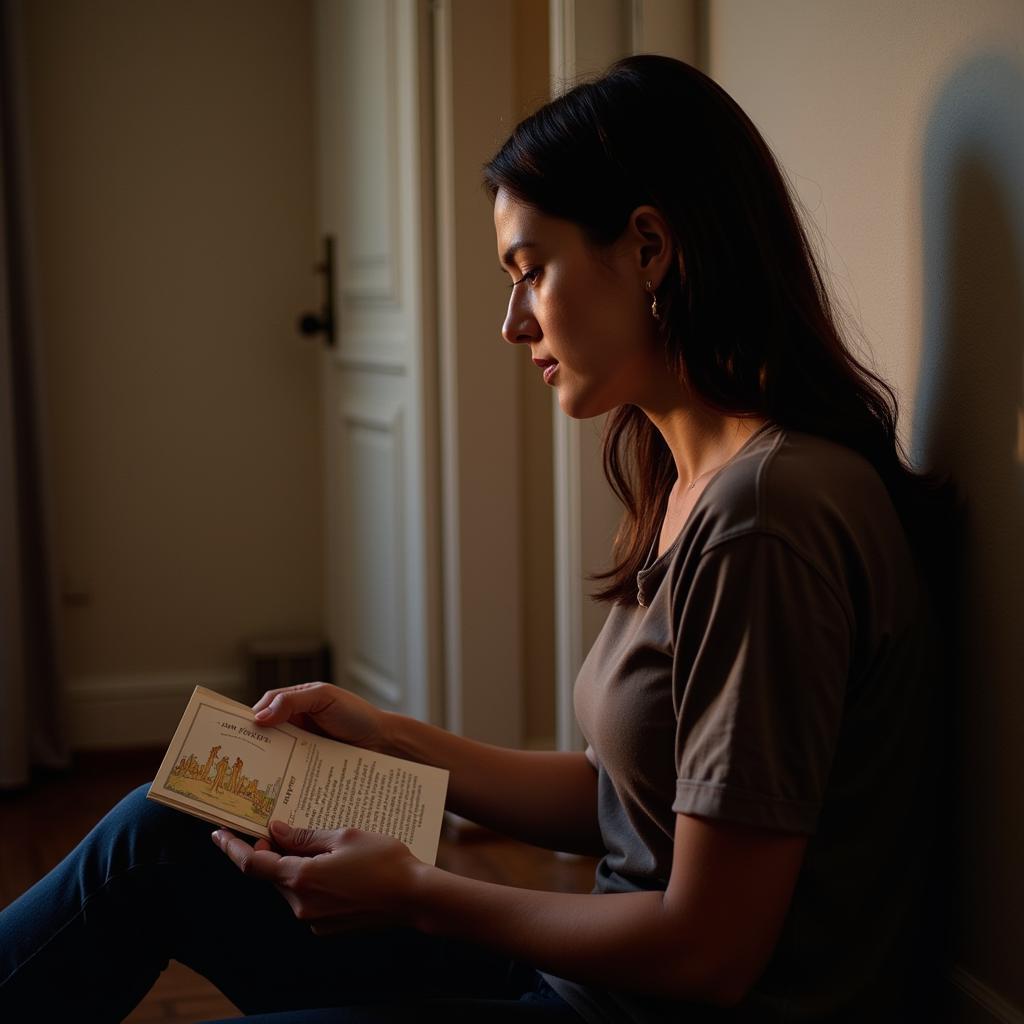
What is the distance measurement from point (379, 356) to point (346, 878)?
2.03 m

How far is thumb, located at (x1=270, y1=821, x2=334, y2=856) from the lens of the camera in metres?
1.11

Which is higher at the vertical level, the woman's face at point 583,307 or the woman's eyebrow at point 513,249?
the woman's eyebrow at point 513,249

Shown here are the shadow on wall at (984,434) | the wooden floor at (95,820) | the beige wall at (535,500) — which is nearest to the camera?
the shadow on wall at (984,434)

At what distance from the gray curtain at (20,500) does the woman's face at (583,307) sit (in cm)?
210

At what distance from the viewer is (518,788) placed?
1.35 m

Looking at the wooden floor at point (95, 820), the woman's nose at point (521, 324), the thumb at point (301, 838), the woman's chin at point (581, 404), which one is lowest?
the wooden floor at point (95, 820)

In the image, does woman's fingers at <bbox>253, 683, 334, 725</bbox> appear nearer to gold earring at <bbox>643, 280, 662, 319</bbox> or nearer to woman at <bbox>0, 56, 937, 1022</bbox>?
woman at <bbox>0, 56, 937, 1022</bbox>

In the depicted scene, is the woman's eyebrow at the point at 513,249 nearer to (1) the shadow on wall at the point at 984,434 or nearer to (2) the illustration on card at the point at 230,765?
(1) the shadow on wall at the point at 984,434

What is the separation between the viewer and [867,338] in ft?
4.25

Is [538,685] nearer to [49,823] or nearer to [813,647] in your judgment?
[49,823]

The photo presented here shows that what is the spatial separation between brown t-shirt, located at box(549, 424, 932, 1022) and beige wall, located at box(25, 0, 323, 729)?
242 cm

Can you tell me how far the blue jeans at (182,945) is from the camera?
1.15 meters

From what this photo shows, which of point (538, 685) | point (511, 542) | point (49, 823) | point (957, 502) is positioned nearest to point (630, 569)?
point (957, 502)

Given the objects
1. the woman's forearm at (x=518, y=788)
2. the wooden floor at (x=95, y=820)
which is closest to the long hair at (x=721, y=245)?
the woman's forearm at (x=518, y=788)
